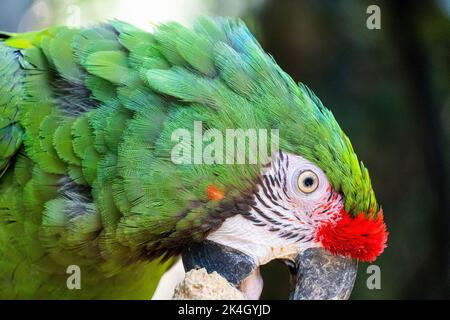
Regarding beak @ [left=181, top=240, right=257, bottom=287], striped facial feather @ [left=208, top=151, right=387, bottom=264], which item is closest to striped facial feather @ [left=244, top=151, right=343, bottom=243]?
striped facial feather @ [left=208, top=151, right=387, bottom=264]

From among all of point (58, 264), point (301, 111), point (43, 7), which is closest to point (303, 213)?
point (301, 111)

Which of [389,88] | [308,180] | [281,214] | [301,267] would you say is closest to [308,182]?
[308,180]

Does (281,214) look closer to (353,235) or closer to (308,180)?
(308,180)

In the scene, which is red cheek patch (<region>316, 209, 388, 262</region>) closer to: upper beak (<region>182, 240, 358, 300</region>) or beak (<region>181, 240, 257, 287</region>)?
upper beak (<region>182, 240, 358, 300</region>)

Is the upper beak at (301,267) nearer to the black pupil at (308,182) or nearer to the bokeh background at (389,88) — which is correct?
the black pupil at (308,182)

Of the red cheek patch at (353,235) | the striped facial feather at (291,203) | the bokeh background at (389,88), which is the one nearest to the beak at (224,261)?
the striped facial feather at (291,203)

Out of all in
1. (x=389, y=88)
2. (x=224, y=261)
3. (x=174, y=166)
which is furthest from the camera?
(x=389, y=88)

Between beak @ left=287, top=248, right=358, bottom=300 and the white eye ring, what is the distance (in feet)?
0.66

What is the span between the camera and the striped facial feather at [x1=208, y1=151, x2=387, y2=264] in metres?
1.68

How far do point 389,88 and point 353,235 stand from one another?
8.97ft

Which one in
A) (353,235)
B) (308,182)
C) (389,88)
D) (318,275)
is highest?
(389,88)

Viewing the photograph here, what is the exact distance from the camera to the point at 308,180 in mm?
1688

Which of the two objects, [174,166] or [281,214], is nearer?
[174,166]
